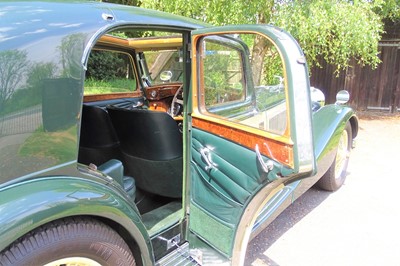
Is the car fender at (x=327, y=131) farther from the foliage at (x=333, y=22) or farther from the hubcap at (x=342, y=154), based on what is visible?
the foliage at (x=333, y=22)

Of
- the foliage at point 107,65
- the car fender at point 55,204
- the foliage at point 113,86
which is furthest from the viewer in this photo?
the foliage at point 107,65

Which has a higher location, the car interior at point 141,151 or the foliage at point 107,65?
the foliage at point 107,65

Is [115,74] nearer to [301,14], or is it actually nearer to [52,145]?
[301,14]

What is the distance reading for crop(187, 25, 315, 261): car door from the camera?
1714mm

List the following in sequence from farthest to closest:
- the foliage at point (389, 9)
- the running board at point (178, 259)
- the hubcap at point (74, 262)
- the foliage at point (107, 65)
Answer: the foliage at point (389, 9) → the foliage at point (107, 65) → the running board at point (178, 259) → the hubcap at point (74, 262)

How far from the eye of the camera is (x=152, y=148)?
8.39ft

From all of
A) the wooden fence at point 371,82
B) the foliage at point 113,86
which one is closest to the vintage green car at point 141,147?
the foliage at point 113,86

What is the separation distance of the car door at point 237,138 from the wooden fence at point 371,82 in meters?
8.35

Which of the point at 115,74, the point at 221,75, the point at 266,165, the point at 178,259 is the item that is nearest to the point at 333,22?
the point at 115,74

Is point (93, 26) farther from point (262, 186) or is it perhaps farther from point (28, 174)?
point (262, 186)

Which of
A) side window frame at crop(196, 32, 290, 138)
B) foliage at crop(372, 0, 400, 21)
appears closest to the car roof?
side window frame at crop(196, 32, 290, 138)

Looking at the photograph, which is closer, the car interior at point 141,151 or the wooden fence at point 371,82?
the car interior at point 141,151

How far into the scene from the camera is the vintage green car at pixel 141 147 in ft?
4.35

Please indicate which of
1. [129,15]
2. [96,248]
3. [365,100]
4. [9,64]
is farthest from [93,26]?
[365,100]
